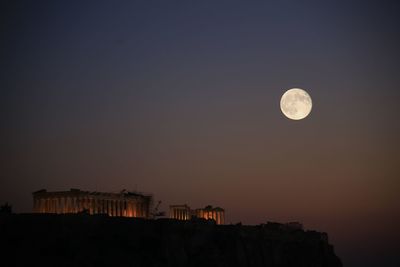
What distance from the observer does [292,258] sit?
392 ft

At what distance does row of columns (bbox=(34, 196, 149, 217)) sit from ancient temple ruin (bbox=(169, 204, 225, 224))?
1309 centimetres

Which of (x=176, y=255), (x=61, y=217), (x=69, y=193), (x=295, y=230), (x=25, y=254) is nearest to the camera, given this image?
(x=25, y=254)

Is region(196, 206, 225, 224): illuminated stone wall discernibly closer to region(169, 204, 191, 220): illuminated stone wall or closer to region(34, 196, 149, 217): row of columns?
region(169, 204, 191, 220): illuminated stone wall

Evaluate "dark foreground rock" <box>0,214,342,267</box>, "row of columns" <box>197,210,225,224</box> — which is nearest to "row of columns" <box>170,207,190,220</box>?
"row of columns" <box>197,210,225,224</box>

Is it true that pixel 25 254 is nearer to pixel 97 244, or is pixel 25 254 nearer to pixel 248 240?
pixel 97 244

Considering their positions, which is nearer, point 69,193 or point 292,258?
point 69,193

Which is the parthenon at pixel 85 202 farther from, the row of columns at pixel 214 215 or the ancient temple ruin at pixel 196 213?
the row of columns at pixel 214 215

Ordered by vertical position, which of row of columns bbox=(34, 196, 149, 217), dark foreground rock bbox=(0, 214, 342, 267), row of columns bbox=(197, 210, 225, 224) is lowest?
dark foreground rock bbox=(0, 214, 342, 267)

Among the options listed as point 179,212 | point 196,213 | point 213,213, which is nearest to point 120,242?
point 179,212

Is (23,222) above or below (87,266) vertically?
above

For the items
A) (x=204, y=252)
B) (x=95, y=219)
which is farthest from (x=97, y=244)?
(x=204, y=252)

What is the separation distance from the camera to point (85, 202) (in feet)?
348

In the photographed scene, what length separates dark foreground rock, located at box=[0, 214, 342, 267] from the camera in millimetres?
78625

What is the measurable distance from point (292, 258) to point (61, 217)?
50130 millimetres
